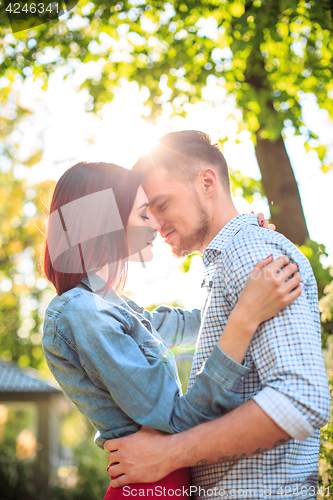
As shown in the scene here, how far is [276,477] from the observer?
5.38 feet

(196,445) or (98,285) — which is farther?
(98,285)

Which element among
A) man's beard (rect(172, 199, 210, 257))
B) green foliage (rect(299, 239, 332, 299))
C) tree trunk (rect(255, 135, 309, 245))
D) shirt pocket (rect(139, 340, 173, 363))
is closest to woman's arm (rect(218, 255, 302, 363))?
shirt pocket (rect(139, 340, 173, 363))

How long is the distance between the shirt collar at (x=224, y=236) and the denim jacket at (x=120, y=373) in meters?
0.51

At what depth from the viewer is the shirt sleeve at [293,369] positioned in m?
1.44

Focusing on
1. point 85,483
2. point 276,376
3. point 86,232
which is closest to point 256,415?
point 276,376

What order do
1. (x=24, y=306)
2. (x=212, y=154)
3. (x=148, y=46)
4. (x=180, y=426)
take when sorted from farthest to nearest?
(x=24, y=306) → (x=148, y=46) → (x=212, y=154) → (x=180, y=426)

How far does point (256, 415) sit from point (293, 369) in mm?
216

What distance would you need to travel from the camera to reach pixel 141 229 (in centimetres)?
241

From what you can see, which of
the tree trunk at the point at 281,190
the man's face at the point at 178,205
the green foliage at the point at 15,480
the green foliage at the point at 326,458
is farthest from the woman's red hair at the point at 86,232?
the green foliage at the point at 15,480

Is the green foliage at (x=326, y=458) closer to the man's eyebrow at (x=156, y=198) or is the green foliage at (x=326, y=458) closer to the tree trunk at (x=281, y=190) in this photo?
the tree trunk at (x=281, y=190)

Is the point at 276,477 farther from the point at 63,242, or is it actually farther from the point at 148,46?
the point at 148,46

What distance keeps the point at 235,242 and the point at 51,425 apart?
17.8 metres

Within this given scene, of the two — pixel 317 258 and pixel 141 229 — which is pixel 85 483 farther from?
pixel 141 229

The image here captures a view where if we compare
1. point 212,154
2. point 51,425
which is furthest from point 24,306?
point 212,154
